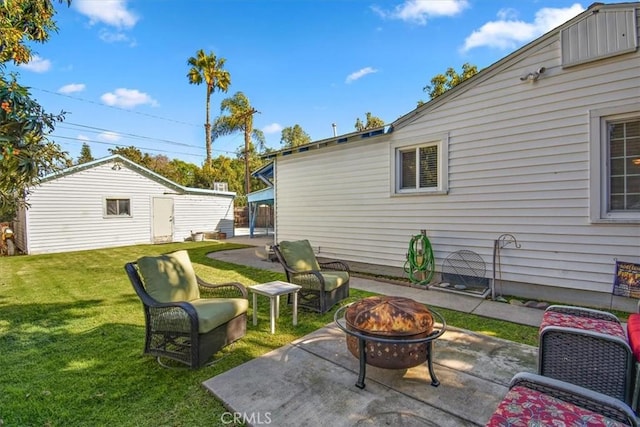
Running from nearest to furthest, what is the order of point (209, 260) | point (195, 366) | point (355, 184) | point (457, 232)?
point (195, 366)
point (457, 232)
point (355, 184)
point (209, 260)

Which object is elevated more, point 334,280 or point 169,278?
point 169,278

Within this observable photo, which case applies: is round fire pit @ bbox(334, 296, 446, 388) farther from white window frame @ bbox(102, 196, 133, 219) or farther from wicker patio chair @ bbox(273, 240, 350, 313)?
white window frame @ bbox(102, 196, 133, 219)

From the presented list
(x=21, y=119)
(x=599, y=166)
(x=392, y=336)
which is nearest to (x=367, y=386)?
(x=392, y=336)

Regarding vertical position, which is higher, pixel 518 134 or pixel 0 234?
pixel 518 134

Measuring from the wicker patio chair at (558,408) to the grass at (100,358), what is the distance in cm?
190

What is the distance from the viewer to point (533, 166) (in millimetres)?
5020

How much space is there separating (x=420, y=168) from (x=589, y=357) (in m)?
4.72

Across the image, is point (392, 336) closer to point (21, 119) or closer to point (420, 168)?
point (21, 119)

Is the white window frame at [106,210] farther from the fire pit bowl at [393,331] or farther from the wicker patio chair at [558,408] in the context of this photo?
the wicker patio chair at [558,408]

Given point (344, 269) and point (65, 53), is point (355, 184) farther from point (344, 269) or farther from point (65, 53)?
point (65, 53)

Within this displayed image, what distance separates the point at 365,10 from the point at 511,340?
26.7ft

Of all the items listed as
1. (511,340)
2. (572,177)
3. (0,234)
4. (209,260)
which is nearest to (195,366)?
(511,340)

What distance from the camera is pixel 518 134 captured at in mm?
5168

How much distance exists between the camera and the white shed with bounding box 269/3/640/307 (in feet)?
14.5
